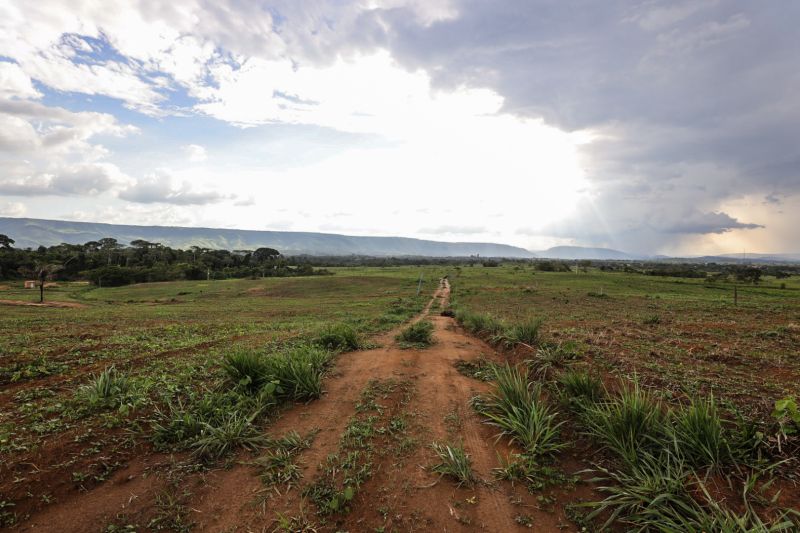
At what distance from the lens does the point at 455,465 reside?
4984mm

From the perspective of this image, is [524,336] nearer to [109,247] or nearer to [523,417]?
[523,417]

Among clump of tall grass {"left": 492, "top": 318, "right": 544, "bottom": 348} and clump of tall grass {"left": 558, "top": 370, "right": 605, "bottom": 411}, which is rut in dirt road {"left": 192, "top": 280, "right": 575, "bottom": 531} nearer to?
clump of tall grass {"left": 558, "top": 370, "right": 605, "bottom": 411}


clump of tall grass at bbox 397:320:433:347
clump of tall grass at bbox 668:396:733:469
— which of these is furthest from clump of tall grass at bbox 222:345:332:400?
clump of tall grass at bbox 668:396:733:469

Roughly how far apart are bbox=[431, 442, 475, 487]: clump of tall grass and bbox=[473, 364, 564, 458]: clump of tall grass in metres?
0.95

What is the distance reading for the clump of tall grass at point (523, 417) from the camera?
5.42 m

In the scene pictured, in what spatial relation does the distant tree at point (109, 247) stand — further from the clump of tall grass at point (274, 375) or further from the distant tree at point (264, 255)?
the clump of tall grass at point (274, 375)

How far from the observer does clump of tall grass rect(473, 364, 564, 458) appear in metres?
5.42

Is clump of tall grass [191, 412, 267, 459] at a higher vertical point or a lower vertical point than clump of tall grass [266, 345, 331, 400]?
lower

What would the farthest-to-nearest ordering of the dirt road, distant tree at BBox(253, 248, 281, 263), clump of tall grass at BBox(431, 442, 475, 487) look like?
distant tree at BBox(253, 248, 281, 263), clump of tall grass at BBox(431, 442, 475, 487), the dirt road

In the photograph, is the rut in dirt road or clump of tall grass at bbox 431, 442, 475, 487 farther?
clump of tall grass at bbox 431, 442, 475, 487

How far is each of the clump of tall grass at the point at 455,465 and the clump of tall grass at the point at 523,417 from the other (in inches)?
37.5

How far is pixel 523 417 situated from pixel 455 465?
5.38ft

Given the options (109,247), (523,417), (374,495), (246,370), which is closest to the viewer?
(374,495)

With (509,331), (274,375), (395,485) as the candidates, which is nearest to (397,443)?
(395,485)
